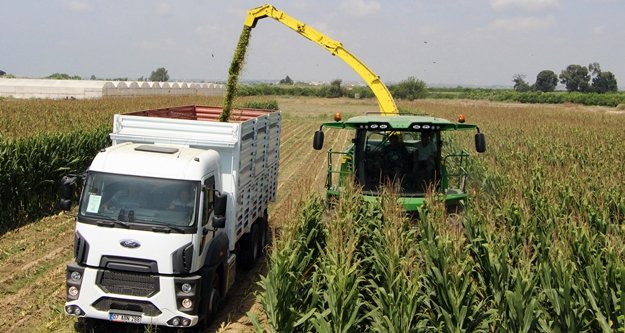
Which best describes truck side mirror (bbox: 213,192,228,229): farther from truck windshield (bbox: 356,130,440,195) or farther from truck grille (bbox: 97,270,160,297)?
truck windshield (bbox: 356,130,440,195)

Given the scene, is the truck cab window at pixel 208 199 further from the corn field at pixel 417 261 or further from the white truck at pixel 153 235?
the corn field at pixel 417 261

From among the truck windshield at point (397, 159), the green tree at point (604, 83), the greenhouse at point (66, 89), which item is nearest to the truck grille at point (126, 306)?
the truck windshield at point (397, 159)

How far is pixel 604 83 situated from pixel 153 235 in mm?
120526

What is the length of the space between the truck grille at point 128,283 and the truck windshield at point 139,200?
0.61 metres

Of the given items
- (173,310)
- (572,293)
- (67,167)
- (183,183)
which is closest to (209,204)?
(183,183)

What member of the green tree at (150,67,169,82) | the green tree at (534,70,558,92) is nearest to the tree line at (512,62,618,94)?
the green tree at (534,70,558,92)

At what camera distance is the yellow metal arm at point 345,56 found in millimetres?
14375

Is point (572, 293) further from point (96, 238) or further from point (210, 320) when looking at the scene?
point (96, 238)

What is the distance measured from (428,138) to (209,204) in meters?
3.90

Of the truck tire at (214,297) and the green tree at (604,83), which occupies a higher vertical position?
the green tree at (604,83)

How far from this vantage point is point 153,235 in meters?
6.99

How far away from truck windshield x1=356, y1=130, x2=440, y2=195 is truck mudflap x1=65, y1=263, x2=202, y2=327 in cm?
379

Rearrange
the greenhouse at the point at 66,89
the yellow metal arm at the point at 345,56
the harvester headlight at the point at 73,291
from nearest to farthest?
1. the harvester headlight at the point at 73,291
2. the yellow metal arm at the point at 345,56
3. the greenhouse at the point at 66,89

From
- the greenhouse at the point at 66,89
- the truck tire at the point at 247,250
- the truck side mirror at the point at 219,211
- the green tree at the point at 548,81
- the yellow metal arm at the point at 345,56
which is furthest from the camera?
the green tree at the point at 548,81
